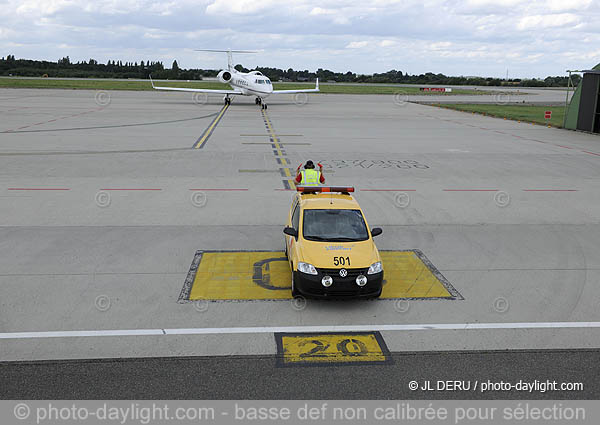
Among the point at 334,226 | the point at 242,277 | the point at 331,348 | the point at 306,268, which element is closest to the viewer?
the point at 331,348

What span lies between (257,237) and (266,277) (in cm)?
254

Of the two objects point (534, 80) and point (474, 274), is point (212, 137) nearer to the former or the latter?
point (474, 274)

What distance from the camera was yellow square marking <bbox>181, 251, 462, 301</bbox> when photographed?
9.55m

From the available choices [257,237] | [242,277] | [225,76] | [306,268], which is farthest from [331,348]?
[225,76]

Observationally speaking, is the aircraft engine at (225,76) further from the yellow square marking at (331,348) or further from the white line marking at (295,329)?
the yellow square marking at (331,348)

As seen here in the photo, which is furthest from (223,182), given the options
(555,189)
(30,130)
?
(30,130)

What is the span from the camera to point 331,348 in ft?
25.0

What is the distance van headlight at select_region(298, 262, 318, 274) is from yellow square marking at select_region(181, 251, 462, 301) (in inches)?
30.3

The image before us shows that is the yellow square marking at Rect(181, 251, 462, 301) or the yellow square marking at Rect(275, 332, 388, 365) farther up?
the yellow square marking at Rect(181, 251, 462, 301)

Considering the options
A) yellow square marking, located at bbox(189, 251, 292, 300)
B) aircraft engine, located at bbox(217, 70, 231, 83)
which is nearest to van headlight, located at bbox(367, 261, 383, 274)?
yellow square marking, located at bbox(189, 251, 292, 300)

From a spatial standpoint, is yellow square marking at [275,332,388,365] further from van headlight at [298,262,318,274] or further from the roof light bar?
the roof light bar

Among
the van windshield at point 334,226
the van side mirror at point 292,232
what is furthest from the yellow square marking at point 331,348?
the van side mirror at point 292,232

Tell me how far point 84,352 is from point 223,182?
1170 centimetres

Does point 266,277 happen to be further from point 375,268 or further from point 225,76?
point 225,76
